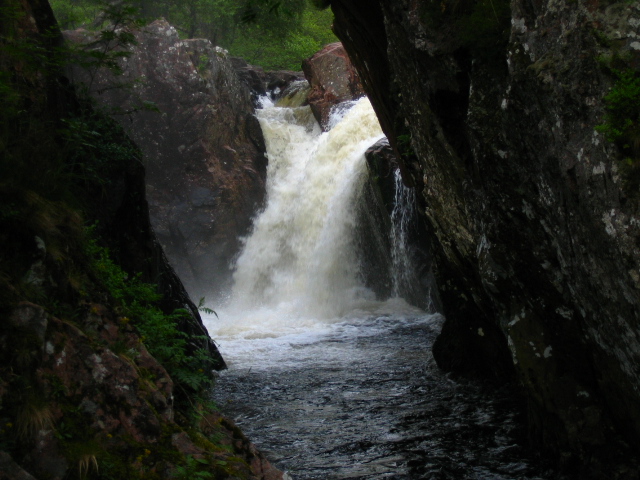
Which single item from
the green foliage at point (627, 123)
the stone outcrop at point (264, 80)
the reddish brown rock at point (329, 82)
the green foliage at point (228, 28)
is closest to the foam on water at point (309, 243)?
the reddish brown rock at point (329, 82)

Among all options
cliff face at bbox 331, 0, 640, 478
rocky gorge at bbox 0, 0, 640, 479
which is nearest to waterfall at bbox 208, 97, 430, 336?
rocky gorge at bbox 0, 0, 640, 479

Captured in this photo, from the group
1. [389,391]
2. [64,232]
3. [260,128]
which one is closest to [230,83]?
[260,128]

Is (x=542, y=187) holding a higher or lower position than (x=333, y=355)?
higher

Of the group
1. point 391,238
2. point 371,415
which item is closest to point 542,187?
point 371,415

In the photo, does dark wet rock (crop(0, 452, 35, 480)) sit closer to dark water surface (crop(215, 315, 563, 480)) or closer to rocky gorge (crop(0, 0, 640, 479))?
rocky gorge (crop(0, 0, 640, 479))

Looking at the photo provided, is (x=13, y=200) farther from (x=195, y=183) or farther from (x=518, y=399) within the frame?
(x=195, y=183)

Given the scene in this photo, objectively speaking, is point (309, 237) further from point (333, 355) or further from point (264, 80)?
point (264, 80)

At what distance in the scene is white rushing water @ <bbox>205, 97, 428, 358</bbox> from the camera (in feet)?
54.6

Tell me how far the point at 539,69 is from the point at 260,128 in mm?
18346

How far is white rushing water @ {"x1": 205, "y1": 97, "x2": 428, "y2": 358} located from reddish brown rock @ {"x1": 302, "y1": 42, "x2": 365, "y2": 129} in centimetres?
76

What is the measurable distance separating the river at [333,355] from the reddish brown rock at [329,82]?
0.72 m

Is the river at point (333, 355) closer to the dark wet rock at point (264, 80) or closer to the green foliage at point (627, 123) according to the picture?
the dark wet rock at point (264, 80)

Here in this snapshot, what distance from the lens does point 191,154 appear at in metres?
20.6

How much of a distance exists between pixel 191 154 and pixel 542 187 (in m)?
17.1
